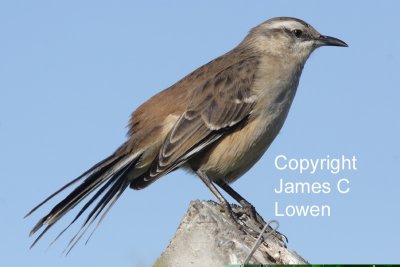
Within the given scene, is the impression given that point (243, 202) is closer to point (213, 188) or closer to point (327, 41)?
point (213, 188)

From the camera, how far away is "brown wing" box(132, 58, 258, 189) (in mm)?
7836

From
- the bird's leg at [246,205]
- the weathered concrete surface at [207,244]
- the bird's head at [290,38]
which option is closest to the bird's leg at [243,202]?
the bird's leg at [246,205]

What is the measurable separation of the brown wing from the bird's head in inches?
Answer: 31.8

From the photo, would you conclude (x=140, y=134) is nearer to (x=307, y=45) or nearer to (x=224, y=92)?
(x=224, y=92)

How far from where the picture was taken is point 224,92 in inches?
330

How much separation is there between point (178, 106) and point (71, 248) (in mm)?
2379

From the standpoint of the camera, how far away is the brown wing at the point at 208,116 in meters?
7.84

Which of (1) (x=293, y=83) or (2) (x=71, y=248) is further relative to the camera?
(1) (x=293, y=83)

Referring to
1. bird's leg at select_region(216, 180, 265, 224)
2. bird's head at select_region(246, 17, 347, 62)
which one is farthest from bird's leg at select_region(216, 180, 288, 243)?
bird's head at select_region(246, 17, 347, 62)

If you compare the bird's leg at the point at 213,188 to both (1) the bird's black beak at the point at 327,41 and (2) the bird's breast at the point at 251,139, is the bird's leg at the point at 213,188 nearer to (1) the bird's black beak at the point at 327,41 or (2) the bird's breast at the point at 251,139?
(2) the bird's breast at the point at 251,139

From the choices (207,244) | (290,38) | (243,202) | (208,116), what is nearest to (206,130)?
(208,116)

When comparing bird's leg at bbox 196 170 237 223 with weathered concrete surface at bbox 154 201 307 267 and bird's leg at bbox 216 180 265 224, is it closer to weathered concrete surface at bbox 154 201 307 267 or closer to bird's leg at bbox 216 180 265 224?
bird's leg at bbox 216 180 265 224

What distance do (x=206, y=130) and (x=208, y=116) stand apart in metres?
0.18

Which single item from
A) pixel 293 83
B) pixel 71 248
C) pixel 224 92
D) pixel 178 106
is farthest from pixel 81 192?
pixel 293 83
